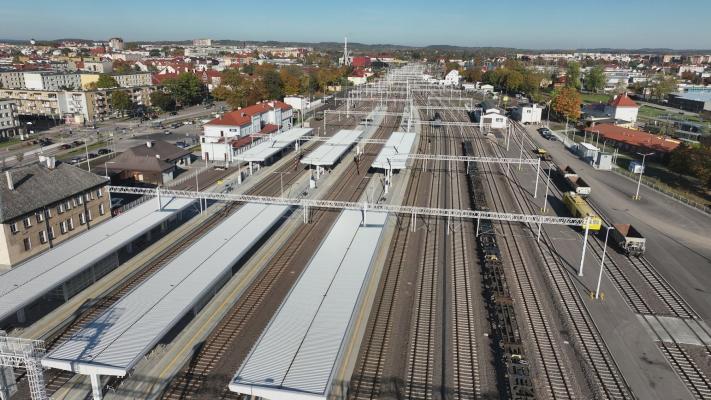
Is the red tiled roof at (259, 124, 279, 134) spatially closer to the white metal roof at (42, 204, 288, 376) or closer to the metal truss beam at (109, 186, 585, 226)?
the metal truss beam at (109, 186, 585, 226)

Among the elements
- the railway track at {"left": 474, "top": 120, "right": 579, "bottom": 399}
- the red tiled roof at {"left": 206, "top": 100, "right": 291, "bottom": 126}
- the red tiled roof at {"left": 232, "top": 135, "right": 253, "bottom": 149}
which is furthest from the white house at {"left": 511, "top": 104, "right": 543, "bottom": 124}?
the railway track at {"left": 474, "top": 120, "right": 579, "bottom": 399}

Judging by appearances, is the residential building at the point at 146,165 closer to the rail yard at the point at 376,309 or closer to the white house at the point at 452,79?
the rail yard at the point at 376,309

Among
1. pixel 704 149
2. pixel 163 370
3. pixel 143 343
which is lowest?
pixel 163 370

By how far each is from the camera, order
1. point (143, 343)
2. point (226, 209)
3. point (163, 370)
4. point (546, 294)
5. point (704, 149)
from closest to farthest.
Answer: point (143, 343) < point (163, 370) < point (546, 294) < point (226, 209) < point (704, 149)

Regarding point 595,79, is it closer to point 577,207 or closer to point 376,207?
point 577,207

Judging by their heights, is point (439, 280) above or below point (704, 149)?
below

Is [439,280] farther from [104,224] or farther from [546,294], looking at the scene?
[104,224]

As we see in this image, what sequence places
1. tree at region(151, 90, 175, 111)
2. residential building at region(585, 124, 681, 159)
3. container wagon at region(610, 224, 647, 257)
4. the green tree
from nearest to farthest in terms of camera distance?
1. container wagon at region(610, 224, 647, 257)
2. residential building at region(585, 124, 681, 159)
3. tree at region(151, 90, 175, 111)
4. the green tree

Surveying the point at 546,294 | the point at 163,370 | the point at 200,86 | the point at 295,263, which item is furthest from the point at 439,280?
the point at 200,86
